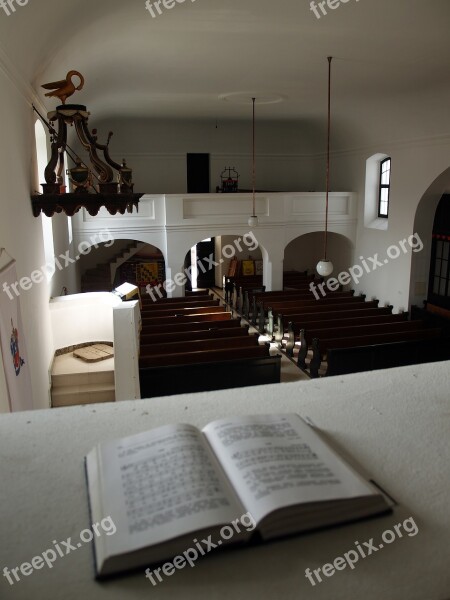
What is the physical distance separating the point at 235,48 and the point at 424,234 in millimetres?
7128

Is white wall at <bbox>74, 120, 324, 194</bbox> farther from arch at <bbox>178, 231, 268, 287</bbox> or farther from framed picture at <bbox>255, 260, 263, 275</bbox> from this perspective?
framed picture at <bbox>255, 260, 263, 275</bbox>

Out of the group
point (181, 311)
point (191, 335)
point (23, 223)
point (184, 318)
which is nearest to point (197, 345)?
point (191, 335)

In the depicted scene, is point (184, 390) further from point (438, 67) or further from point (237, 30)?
point (438, 67)

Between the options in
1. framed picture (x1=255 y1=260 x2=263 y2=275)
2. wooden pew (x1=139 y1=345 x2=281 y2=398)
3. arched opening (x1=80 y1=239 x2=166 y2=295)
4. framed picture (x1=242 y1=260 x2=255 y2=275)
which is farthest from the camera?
framed picture (x1=255 y1=260 x2=263 y2=275)

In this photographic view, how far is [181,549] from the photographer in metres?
1.30

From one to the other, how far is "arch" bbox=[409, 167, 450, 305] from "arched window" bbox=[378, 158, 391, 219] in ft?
6.13

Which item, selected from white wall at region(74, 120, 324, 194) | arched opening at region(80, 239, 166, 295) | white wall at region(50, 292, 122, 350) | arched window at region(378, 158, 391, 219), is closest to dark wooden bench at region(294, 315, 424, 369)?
white wall at region(50, 292, 122, 350)

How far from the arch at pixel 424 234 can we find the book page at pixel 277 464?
11.6 meters

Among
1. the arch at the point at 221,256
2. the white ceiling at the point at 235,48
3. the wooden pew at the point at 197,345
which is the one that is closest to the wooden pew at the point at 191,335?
the wooden pew at the point at 197,345

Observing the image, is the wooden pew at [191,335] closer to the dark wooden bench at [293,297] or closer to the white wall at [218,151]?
the dark wooden bench at [293,297]

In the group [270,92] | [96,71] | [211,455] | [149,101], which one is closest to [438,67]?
[270,92]

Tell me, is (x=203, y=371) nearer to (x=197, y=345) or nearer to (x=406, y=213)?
(x=197, y=345)

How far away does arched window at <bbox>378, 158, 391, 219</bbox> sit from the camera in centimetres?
1444

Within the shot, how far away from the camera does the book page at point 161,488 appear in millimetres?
1334
